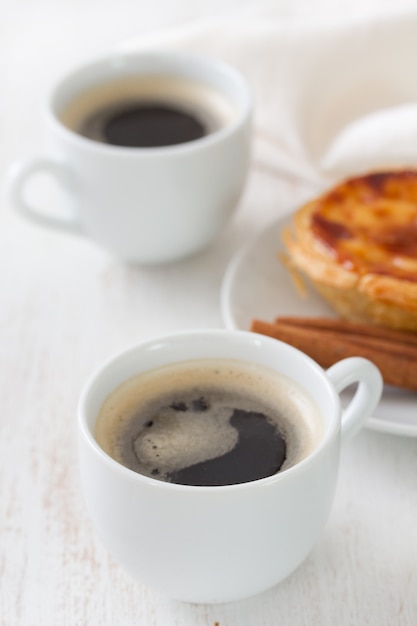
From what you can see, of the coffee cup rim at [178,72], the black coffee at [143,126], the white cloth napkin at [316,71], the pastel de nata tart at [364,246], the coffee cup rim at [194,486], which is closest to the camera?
the coffee cup rim at [194,486]

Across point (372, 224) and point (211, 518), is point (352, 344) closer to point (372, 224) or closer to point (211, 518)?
point (372, 224)

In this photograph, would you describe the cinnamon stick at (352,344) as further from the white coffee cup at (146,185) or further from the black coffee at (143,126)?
the black coffee at (143,126)

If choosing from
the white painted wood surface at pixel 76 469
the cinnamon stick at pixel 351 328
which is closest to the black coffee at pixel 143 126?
the white painted wood surface at pixel 76 469

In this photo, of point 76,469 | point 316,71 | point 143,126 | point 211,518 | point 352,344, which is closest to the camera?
point 211,518

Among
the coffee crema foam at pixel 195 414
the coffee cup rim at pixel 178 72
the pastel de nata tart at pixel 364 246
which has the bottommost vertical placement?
the pastel de nata tart at pixel 364 246

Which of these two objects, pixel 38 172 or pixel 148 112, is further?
pixel 148 112

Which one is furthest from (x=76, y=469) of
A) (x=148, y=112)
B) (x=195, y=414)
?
(x=148, y=112)

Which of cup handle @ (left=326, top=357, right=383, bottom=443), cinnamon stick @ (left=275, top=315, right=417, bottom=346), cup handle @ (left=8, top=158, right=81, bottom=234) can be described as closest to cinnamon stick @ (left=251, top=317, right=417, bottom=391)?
cinnamon stick @ (left=275, top=315, right=417, bottom=346)
